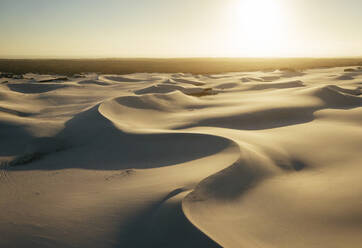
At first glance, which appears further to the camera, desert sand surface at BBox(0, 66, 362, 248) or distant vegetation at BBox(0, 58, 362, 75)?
distant vegetation at BBox(0, 58, 362, 75)

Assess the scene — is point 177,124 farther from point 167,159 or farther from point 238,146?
point 238,146

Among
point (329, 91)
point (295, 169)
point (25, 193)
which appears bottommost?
point (25, 193)

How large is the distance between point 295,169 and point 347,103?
5.84 m

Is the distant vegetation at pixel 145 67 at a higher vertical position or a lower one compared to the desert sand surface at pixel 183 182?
higher

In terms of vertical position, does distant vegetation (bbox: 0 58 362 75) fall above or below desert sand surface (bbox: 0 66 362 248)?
above

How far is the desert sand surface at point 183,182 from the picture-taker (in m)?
2.10

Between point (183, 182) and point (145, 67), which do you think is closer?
point (183, 182)

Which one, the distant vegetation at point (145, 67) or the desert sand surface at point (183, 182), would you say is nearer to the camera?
the desert sand surface at point (183, 182)

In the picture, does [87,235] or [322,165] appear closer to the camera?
[87,235]

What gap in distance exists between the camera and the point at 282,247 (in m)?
1.95

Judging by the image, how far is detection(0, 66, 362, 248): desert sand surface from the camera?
2.10 meters

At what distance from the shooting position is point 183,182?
9.41ft

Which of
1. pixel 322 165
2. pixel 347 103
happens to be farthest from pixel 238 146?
pixel 347 103

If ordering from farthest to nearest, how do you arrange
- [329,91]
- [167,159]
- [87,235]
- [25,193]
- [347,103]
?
1. [329,91]
2. [347,103]
3. [167,159]
4. [25,193]
5. [87,235]
